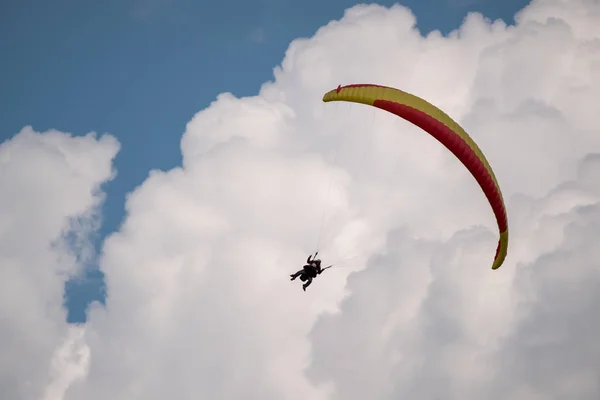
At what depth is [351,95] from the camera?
40344 millimetres

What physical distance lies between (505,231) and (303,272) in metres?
12.8

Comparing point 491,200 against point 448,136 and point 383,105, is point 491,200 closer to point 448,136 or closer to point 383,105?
point 448,136

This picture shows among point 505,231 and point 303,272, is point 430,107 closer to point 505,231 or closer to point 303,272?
point 505,231

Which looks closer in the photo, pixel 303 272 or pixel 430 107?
pixel 430 107

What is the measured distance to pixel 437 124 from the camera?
38969mm

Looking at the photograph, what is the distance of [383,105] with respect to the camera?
3997 cm

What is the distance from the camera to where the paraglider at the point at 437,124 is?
38.8 meters

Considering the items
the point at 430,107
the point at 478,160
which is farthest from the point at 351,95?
the point at 478,160

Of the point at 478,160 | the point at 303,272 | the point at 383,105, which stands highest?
the point at 383,105

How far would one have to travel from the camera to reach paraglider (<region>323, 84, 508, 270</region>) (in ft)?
127

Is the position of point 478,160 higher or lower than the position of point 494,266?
higher

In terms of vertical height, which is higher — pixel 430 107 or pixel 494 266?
pixel 430 107

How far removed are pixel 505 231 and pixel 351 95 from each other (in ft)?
40.4

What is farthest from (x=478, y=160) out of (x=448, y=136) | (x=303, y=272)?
(x=303, y=272)
